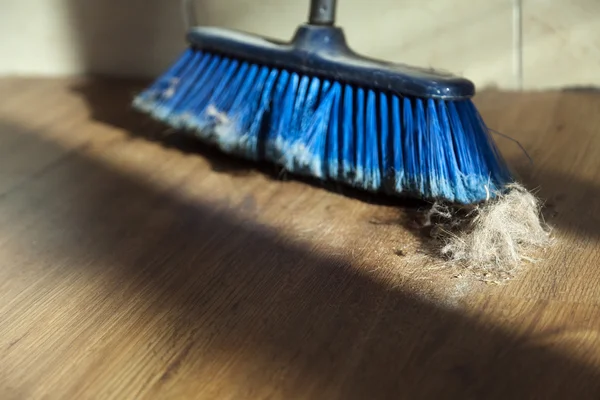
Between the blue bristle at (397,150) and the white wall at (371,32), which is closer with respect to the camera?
the blue bristle at (397,150)

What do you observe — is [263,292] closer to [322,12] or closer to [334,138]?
[334,138]

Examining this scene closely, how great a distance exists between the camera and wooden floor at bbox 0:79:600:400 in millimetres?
466

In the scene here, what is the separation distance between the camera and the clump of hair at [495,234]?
1.91 ft

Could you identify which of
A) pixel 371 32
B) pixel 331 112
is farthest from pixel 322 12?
pixel 371 32

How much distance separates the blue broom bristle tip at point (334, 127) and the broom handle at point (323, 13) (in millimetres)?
74

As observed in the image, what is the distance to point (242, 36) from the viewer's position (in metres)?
0.82

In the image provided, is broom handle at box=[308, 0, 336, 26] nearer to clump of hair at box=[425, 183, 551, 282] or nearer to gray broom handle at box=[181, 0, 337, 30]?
gray broom handle at box=[181, 0, 337, 30]

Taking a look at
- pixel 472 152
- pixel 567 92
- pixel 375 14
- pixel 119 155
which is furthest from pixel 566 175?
pixel 119 155

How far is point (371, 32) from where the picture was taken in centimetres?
100

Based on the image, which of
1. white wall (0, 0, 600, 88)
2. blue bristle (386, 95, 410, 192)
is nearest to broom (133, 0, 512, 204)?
blue bristle (386, 95, 410, 192)

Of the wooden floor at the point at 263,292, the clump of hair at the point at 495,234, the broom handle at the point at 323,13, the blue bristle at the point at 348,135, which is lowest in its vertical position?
the wooden floor at the point at 263,292

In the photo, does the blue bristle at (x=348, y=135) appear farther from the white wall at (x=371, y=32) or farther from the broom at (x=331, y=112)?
the white wall at (x=371, y=32)

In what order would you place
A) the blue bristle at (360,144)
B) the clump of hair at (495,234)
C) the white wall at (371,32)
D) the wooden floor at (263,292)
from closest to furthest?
1. the wooden floor at (263,292)
2. the clump of hair at (495,234)
3. the blue bristle at (360,144)
4. the white wall at (371,32)

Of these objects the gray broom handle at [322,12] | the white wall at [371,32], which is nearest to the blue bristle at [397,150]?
the gray broom handle at [322,12]
